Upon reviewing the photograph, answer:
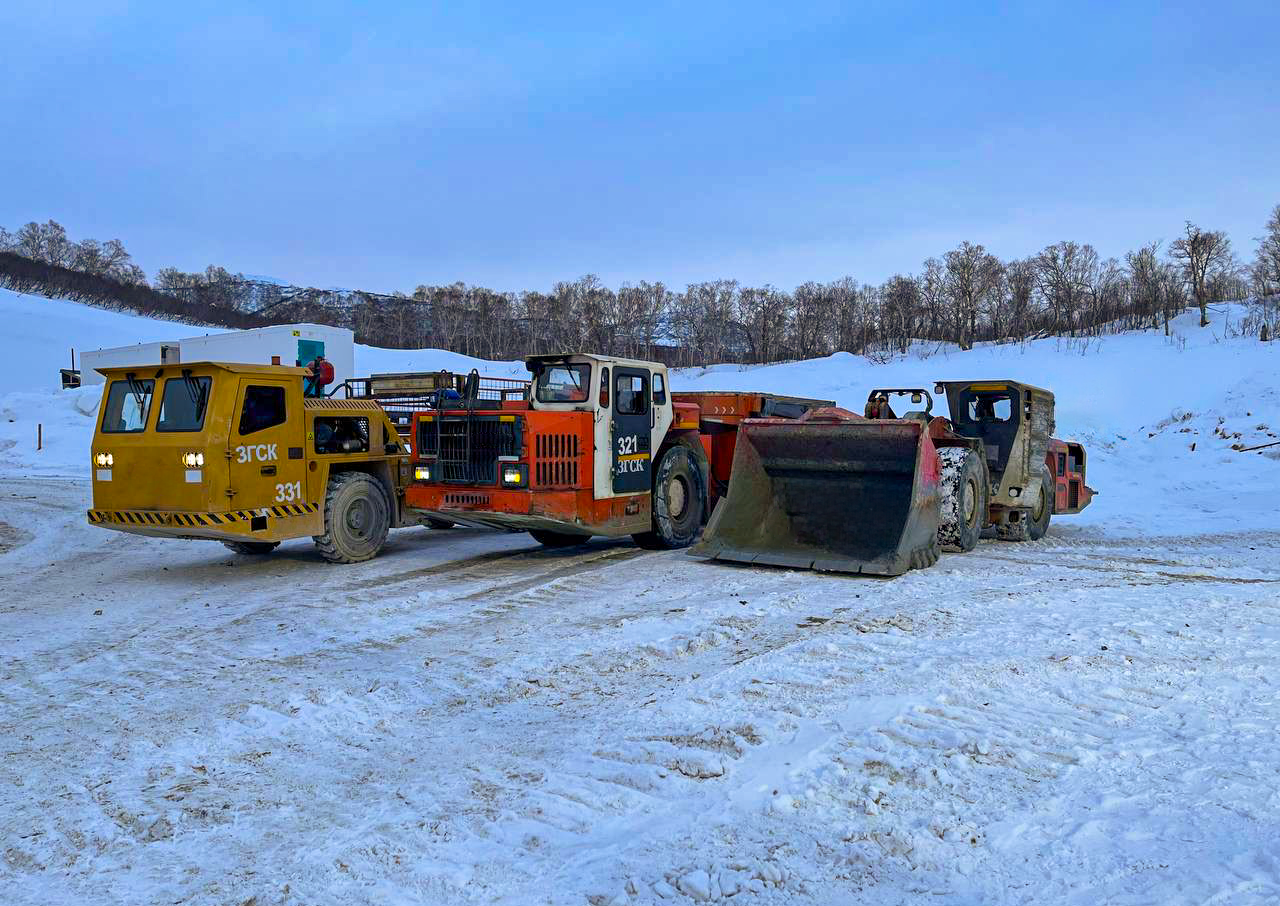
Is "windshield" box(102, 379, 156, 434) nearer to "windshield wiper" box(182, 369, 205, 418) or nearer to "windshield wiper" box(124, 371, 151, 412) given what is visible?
"windshield wiper" box(124, 371, 151, 412)

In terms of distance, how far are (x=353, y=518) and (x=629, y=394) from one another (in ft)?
10.7

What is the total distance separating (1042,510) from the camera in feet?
42.5

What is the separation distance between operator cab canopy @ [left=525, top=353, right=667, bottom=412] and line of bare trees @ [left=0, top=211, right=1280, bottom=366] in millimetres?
33406

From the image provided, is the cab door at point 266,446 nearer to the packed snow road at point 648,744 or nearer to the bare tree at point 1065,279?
the packed snow road at point 648,744

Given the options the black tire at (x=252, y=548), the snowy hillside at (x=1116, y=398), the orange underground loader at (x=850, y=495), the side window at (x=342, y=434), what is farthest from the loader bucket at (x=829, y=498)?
the snowy hillside at (x=1116, y=398)

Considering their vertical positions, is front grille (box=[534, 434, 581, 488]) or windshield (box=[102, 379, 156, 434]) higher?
windshield (box=[102, 379, 156, 434])

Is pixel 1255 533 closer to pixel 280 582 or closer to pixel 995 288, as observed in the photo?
pixel 280 582

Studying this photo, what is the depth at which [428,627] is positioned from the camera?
7023 mm

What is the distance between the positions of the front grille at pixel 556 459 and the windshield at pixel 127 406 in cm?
378

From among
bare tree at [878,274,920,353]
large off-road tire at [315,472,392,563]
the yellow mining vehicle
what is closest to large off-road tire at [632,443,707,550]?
large off-road tire at [315,472,392,563]

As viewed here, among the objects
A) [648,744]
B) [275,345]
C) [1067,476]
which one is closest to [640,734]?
[648,744]

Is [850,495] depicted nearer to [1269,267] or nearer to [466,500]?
[466,500]

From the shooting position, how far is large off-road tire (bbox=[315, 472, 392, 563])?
984 cm

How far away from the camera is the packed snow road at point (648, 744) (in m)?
3.39
